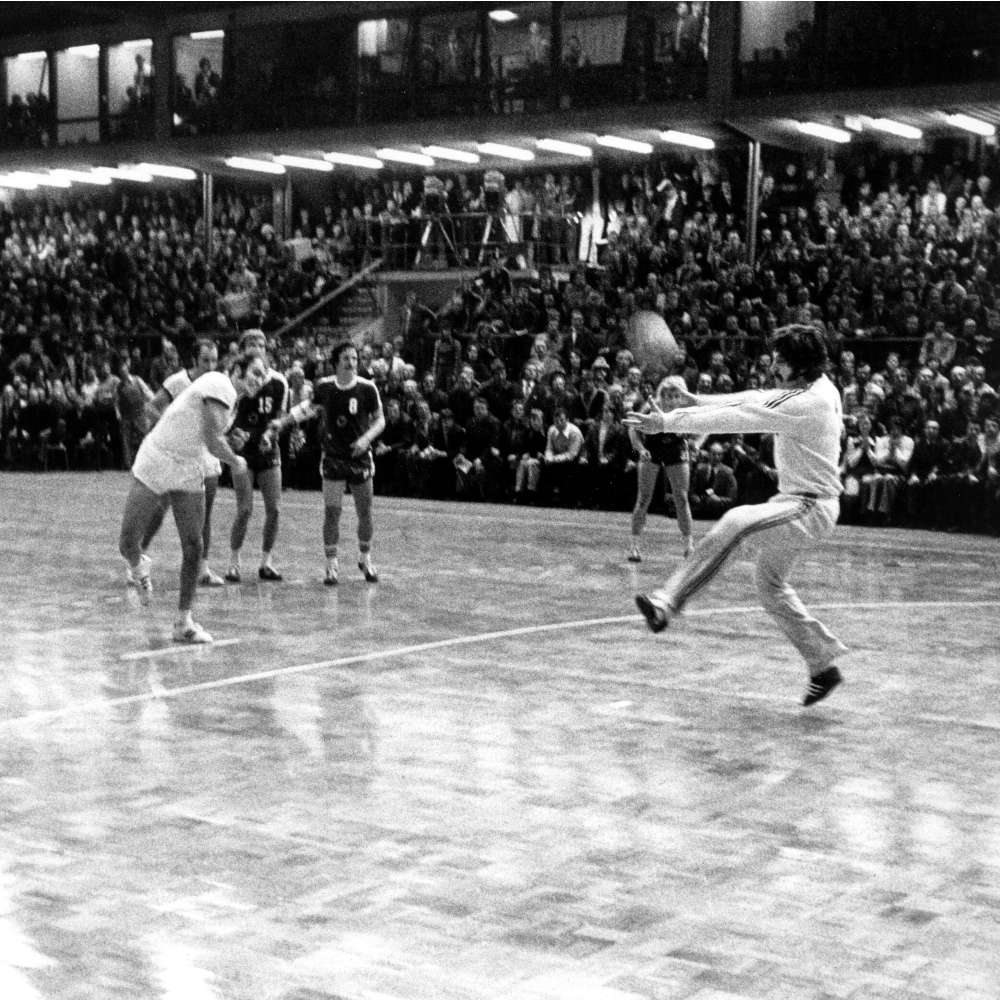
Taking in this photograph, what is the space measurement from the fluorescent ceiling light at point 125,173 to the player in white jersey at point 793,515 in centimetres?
3004

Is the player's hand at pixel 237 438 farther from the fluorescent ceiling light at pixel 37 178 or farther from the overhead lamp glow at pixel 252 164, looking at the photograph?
the fluorescent ceiling light at pixel 37 178

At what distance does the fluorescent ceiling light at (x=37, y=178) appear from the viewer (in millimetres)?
38069

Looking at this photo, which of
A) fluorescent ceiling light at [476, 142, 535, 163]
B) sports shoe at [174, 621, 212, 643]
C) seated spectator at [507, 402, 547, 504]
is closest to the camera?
sports shoe at [174, 621, 212, 643]

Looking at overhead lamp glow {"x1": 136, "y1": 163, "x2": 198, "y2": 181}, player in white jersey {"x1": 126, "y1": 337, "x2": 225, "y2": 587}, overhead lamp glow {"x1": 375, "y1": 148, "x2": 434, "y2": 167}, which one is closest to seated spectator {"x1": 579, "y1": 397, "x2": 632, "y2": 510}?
player in white jersey {"x1": 126, "y1": 337, "x2": 225, "y2": 587}

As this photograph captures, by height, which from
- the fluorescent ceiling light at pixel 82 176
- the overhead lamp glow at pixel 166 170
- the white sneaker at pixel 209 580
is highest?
the overhead lamp glow at pixel 166 170

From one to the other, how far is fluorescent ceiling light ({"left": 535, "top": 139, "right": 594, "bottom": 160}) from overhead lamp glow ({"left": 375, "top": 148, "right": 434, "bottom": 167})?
2.57 meters

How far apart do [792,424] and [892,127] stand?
2087 centimetres

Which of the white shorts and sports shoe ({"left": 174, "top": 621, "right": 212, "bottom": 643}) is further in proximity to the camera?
sports shoe ({"left": 174, "top": 621, "right": 212, "bottom": 643})

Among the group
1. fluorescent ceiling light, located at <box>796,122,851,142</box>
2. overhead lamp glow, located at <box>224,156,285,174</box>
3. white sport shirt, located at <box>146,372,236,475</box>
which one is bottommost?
white sport shirt, located at <box>146,372,236,475</box>

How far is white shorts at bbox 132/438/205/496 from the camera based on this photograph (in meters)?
10.6

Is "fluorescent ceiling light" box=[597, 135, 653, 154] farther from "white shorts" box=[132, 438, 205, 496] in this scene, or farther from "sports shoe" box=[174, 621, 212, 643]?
"sports shoe" box=[174, 621, 212, 643]

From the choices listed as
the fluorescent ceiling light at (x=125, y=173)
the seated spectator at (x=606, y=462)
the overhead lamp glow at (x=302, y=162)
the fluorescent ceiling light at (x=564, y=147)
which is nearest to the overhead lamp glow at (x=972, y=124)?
the fluorescent ceiling light at (x=564, y=147)

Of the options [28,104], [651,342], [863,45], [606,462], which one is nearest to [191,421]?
[651,342]

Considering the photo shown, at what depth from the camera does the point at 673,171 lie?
102ft
